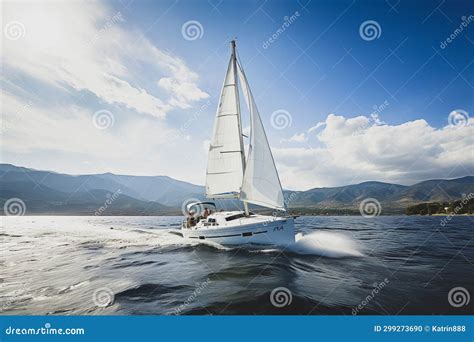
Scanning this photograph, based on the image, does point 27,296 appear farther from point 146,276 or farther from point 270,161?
point 270,161

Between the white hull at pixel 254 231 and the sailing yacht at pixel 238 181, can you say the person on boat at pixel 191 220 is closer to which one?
the sailing yacht at pixel 238 181

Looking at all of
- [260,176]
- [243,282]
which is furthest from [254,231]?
[243,282]

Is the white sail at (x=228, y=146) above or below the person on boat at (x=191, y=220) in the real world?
above

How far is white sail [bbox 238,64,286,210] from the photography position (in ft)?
56.3

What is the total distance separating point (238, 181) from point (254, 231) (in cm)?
495

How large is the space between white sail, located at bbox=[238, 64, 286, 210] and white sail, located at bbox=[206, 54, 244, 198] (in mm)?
2198

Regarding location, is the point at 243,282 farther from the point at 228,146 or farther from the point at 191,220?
the point at 191,220

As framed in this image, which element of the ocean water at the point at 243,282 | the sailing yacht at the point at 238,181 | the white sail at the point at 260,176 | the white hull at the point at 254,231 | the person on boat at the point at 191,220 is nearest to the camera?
the ocean water at the point at 243,282

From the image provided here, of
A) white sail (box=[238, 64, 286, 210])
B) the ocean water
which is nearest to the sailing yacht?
white sail (box=[238, 64, 286, 210])

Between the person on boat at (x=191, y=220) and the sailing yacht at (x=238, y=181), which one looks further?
the person on boat at (x=191, y=220)

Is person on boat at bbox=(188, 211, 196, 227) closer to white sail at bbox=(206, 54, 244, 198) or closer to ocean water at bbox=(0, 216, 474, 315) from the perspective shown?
white sail at bbox=(206, 54, 244, 198)

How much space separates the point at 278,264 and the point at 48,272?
13.1 m

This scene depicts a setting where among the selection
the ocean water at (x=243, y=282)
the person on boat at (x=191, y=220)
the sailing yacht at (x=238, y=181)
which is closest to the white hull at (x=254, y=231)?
the sailing yacht at (x=238, y=181)

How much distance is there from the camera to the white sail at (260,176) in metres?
17.2
